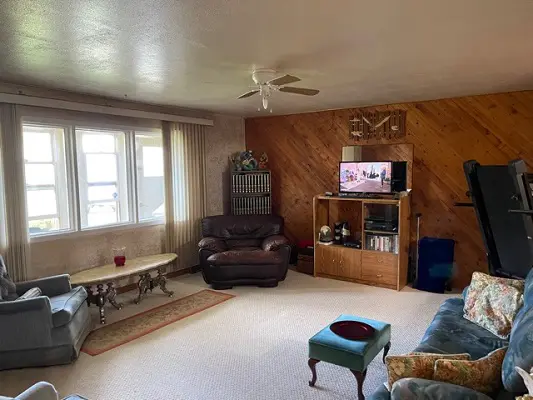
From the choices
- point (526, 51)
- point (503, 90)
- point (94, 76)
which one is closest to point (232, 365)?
point (94, 76)

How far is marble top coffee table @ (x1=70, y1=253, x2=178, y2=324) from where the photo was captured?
160 inches

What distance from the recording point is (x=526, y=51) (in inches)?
114

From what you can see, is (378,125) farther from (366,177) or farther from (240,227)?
(240,227)

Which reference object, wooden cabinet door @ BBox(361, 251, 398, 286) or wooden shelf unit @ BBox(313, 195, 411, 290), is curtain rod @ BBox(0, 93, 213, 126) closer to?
wooden shelf unit @ BBox(313, 195, 411, 290)

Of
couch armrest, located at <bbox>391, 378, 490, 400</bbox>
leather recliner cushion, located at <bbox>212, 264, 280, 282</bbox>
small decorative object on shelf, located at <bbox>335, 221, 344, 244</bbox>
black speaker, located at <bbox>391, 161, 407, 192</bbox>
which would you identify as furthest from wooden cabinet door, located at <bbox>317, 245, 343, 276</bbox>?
couch armrest, located at <bbox>391, 378, 490, 400</bbox>

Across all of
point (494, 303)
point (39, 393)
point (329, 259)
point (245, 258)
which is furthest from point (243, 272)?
point (39, 393)

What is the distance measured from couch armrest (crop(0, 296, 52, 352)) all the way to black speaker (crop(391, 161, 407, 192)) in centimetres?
419

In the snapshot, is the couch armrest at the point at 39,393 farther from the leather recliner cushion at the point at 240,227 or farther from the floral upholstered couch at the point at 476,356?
the leather recliner cushion at the point at 240,227

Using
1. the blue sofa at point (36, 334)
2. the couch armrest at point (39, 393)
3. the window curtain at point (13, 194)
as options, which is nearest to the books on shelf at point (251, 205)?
the window curtain at point (13, 194)

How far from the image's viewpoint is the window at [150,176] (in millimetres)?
5328

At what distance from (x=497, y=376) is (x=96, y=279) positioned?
3.69 meters

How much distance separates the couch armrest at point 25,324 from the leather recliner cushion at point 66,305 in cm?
6

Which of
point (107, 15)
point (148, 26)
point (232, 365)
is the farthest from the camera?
point (232, 365)

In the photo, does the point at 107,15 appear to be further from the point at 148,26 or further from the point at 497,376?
the point at 497,376
